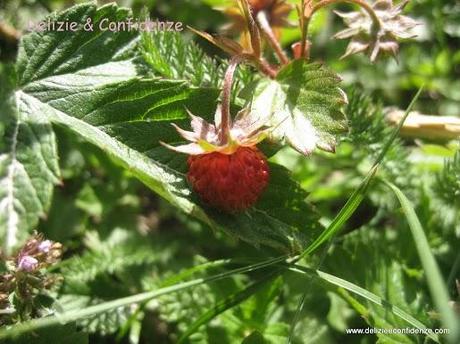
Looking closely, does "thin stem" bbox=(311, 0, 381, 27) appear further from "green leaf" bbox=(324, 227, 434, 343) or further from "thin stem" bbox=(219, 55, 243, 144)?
"green leaf" bbox=(324, 227, 434, 343)

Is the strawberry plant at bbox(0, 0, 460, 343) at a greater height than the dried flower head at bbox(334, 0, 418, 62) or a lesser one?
lesser

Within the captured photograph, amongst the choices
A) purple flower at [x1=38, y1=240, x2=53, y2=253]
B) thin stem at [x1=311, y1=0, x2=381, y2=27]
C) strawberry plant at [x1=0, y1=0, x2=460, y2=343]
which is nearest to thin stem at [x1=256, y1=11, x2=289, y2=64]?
strawberry plant at [x1=0, y1=0, x2=460, y2=343]

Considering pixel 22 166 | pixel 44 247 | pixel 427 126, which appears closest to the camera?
pixel 22 166

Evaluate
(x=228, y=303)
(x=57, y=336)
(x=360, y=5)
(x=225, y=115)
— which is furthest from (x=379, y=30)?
(x=57, y=336)

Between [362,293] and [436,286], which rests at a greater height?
[436,286]

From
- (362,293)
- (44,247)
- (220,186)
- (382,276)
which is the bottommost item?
(382,276)

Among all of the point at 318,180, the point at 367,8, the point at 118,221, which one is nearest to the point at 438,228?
the point at 318,180

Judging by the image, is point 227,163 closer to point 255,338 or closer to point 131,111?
point 131,111
